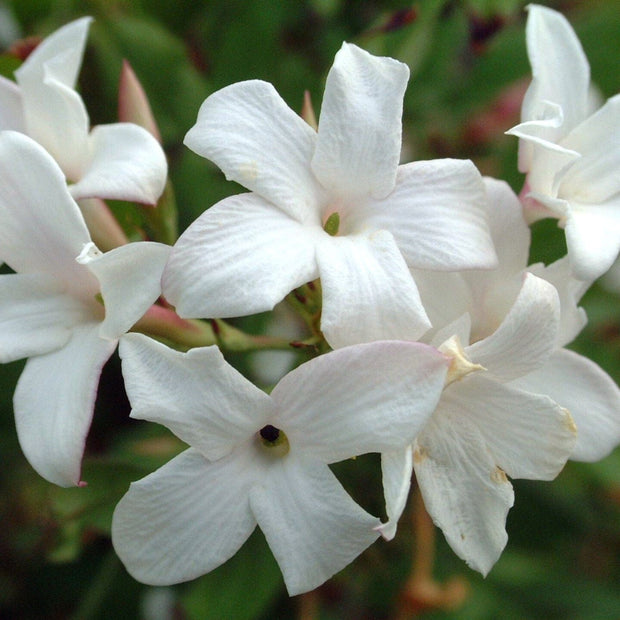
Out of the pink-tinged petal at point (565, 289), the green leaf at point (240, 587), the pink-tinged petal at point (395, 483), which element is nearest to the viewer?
the pink-tinged petal at point (395, 483)

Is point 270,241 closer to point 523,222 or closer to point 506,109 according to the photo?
point 523,222


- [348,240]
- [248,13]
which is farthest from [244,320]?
[348,240]

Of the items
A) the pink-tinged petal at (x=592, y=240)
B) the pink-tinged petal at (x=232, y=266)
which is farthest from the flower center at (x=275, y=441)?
the pink-tinged petal at (x=592, y=240)

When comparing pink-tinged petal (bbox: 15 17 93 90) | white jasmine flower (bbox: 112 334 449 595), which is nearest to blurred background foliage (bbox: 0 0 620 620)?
Answer: pink-tinged petal (bbox: 15 17 93 90)

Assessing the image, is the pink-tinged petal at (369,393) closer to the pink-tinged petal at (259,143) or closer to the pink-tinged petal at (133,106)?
the pink-tinged petal at (259,143)

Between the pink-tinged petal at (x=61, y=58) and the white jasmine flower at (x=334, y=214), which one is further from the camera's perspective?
the pink-tinged petal at (x=61, y=58)

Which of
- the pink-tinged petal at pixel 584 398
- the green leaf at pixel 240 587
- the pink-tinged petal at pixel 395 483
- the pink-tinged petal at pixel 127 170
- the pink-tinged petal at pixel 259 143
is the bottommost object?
the green leaf at pixel 240 587
